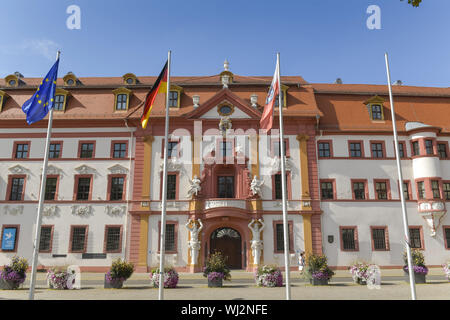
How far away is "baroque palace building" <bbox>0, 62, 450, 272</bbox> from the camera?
29.9 m

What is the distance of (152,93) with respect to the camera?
52.5ft

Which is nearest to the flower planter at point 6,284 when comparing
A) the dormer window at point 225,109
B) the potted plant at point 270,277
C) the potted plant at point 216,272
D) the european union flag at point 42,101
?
the european union flag at point 42,101

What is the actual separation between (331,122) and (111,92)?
21710 millimetres

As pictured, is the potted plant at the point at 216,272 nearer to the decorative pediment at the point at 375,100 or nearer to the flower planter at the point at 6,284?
the flower planter at the point at 6,284

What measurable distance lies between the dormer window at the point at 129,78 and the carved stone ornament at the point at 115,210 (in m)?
13.3

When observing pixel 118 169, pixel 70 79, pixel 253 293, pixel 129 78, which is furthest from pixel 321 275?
pixel 70 79

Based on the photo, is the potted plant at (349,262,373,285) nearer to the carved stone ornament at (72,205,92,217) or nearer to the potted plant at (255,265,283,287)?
the potted plant at (255,265,283,287)

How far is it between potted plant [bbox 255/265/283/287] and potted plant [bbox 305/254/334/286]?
1.90 m

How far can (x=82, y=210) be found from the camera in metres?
30.7

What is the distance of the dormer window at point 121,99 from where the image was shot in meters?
33.9

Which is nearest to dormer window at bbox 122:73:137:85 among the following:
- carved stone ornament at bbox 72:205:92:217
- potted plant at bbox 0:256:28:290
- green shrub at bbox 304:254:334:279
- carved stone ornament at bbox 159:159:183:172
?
carved stone ornament at bbox 159:159:183:172

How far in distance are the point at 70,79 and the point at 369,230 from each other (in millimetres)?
32093

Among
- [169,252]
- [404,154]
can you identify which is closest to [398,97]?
[404,154]
